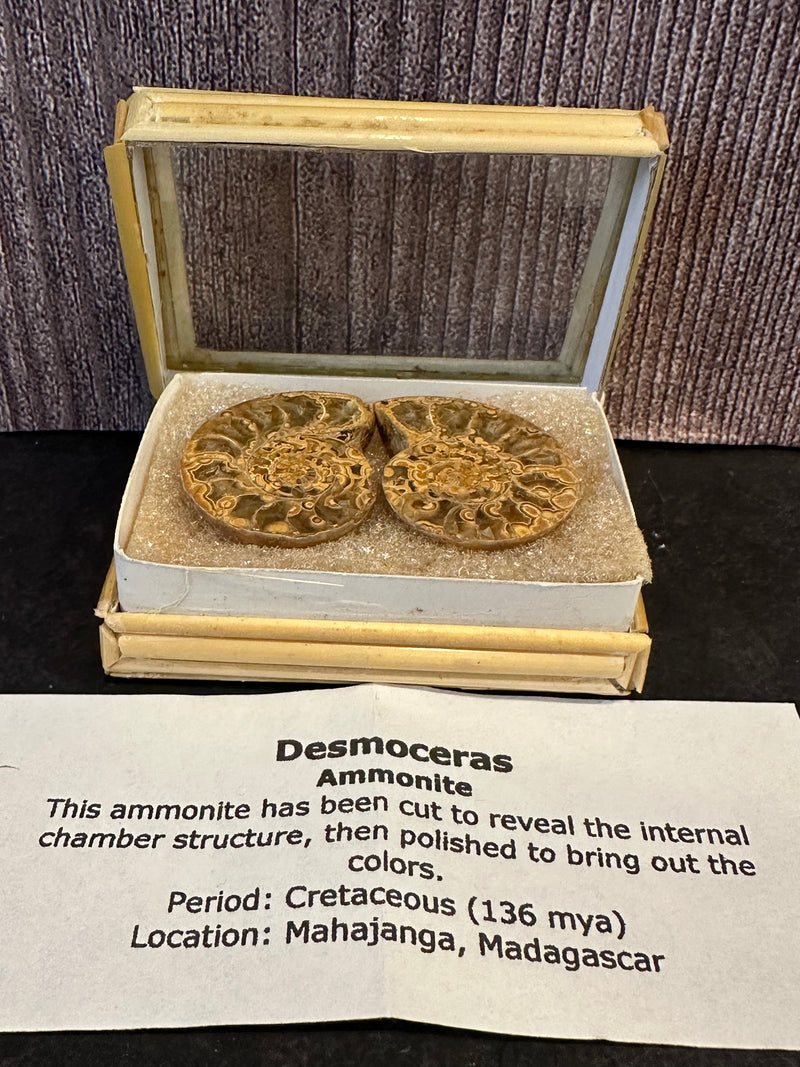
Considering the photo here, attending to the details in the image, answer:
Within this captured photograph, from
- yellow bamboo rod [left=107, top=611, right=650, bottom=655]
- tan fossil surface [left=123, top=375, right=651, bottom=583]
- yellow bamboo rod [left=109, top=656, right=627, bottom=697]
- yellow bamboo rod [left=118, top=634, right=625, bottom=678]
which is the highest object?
tan fossil surface [left=123, top=375, right=651, bottom=583]

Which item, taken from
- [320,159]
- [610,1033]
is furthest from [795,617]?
[320,159]

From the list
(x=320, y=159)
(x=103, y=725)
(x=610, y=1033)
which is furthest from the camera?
(x=320, y=159)

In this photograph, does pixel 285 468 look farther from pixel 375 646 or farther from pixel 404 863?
pixel 404 863

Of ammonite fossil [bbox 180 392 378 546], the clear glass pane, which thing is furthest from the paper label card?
the clear glass pane

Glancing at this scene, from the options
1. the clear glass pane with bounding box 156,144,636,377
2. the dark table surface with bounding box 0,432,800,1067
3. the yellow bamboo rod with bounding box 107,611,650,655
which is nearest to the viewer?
the dark table surface with bounding box 0,432,800,1067

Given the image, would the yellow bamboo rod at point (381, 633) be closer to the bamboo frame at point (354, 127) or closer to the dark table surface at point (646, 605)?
the dark table surface at point (646, 605)

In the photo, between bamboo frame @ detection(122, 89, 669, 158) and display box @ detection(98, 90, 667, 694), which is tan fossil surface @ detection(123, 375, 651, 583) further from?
bamboo frame @ detection(122, 89, 669, 158)

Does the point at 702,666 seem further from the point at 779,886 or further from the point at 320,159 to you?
the point at 320,159
